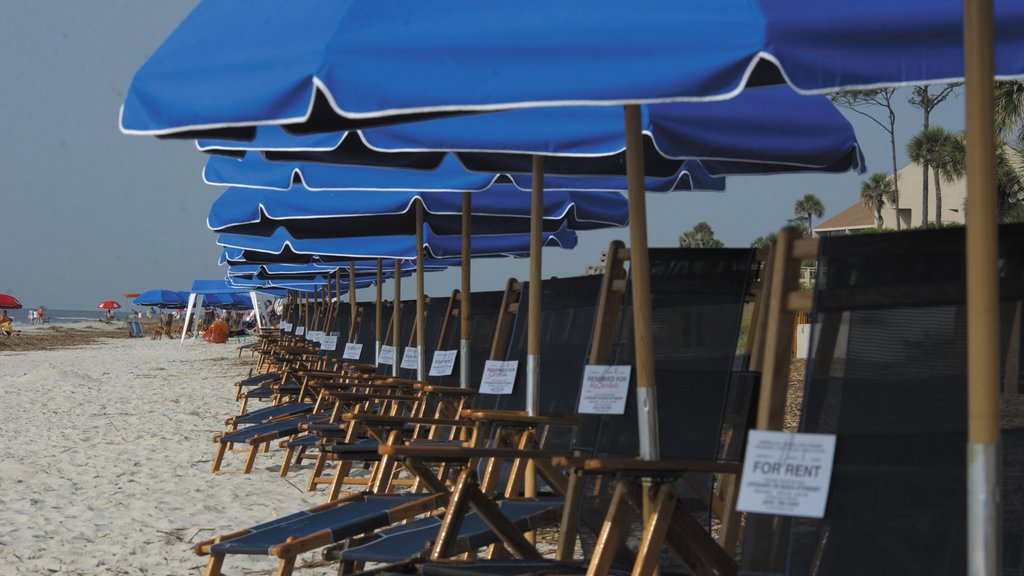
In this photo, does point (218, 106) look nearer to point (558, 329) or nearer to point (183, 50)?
point (183, 50)

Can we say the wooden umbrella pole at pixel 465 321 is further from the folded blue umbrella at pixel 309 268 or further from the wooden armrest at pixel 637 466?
the folded blue umbrella at pixel 309 268

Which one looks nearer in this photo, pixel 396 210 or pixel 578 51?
pixel 578 51

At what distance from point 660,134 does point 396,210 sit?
3313 millimetres

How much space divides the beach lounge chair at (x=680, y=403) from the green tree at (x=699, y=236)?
139 ft

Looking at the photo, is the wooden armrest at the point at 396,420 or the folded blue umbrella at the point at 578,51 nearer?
the folded blue umbrella at the point at 578,51

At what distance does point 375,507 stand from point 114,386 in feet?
44.7

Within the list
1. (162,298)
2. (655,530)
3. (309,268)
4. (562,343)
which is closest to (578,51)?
(655,530)

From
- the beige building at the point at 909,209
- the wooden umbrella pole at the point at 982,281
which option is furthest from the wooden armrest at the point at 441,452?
the beige building at the point at 909,209

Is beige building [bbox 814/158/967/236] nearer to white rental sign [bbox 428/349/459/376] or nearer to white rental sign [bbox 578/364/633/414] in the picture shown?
white rental sign [bbox 428/349/459/376]

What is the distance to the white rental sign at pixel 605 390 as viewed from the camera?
3.43 meters

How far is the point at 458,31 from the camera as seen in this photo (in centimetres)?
228

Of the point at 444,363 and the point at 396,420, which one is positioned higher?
the point at 444,363

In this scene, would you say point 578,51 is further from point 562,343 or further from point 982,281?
point 562,343

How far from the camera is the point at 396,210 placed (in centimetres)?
675
